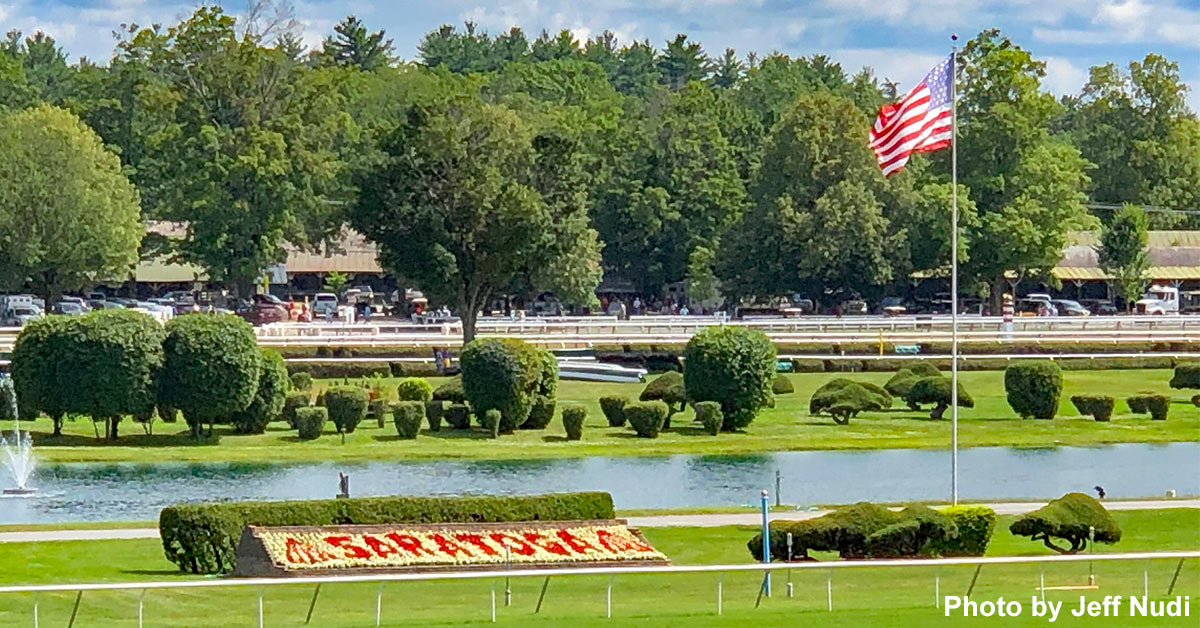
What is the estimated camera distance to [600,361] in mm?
89188

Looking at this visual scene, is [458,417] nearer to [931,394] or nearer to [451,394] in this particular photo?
[451,394]

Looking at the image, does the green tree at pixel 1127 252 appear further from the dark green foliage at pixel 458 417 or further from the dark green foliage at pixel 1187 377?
the dark green foliage at pixel 458 417

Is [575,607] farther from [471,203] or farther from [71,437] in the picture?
[471,203]

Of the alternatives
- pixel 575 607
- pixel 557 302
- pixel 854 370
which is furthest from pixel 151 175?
pixel 575 607

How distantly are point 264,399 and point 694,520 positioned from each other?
22.8 meters

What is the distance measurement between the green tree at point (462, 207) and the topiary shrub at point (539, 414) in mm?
21240

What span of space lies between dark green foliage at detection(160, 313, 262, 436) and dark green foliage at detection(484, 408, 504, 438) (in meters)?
6.53

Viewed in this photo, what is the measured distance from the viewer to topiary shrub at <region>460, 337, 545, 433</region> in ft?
221

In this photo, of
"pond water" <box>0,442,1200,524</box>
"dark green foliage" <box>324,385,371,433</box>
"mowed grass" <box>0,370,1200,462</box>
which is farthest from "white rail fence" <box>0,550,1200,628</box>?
"dark green foliage" <box>324,385,371,433</box>

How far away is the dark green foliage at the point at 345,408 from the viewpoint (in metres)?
66.7

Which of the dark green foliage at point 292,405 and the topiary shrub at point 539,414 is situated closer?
the dark green foliage at point 292,405

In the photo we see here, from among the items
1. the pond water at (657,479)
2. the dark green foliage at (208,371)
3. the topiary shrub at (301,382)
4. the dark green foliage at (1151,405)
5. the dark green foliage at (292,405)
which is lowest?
the pond water at (657,479)

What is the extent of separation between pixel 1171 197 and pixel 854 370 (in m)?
61.4

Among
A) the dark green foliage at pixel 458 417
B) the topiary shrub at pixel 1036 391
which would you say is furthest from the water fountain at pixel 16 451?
the topiary shrub at pixel 1036 391
